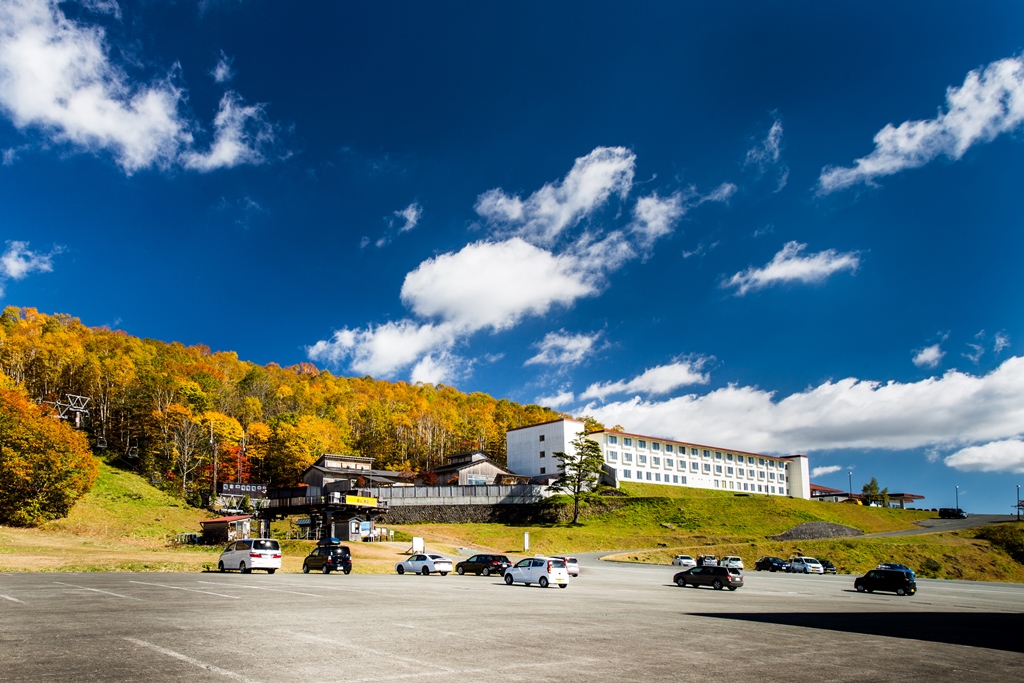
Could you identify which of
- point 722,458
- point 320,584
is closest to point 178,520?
point 320,584

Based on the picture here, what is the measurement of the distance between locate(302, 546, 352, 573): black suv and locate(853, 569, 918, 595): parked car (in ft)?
99.0

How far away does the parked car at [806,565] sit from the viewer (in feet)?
186

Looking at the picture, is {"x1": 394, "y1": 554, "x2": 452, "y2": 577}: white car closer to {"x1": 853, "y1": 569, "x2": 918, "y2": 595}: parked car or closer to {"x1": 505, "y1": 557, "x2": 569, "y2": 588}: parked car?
{"x1": 505, "y1": 557, "x2": 569, "y2": 588}: parked car

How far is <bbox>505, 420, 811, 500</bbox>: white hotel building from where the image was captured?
349ft

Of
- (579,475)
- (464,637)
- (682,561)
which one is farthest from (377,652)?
(579,475)

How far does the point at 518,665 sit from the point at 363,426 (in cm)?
11678

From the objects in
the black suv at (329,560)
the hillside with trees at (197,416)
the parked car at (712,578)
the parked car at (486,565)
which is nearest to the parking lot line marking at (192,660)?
the black suv at (329,560)

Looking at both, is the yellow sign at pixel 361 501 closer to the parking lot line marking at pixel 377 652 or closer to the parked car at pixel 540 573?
the parked car at pixel 540 573

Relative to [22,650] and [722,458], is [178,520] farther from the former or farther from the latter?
[722,458]

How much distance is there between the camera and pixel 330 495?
190ft

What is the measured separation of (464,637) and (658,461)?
104m

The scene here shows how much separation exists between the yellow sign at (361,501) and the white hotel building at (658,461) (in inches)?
1560

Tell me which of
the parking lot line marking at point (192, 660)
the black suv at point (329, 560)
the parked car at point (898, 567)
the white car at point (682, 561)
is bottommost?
the white car at point (682, 561)

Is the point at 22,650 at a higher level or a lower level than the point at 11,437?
lower
